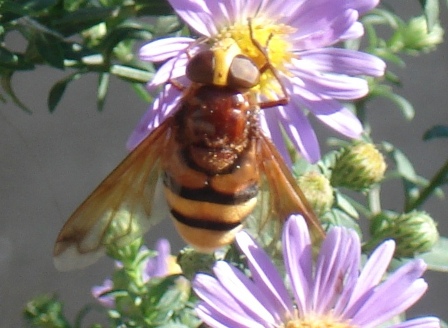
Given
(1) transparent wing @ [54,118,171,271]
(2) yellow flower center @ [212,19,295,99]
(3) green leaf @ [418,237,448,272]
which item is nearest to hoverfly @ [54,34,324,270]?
(1) transparent wing @ [54,118,171,271]

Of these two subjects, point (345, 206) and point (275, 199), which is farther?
point (345, 206)

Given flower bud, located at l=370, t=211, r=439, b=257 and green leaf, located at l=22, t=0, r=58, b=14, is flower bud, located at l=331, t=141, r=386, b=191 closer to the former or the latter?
flower bud, located at l=370, t=211, r=439, b=257

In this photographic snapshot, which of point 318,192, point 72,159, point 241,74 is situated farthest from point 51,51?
Answer: point 72,159

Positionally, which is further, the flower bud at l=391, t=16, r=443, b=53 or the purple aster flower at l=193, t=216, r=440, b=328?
the flower bud at l=391, t=16, r=443, b=53

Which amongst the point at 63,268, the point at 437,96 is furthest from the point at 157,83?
the point at 437,96

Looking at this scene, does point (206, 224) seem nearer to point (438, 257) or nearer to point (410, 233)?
point (410, 233)

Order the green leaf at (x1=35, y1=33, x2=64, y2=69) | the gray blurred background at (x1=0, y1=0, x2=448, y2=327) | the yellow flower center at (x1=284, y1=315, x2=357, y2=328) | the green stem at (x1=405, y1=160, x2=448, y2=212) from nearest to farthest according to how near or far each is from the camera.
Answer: the green leaf at (x1=35, y1=33, x2=64, y2=69) < the yellow flower center at (x1=284, y1=315, x2=357, y2=328) < the green stem at (x1=405, y1=160, x2=448, y2=212) < the gray blurred background at (x1=0, y1=0, x2=448, y2=327)
